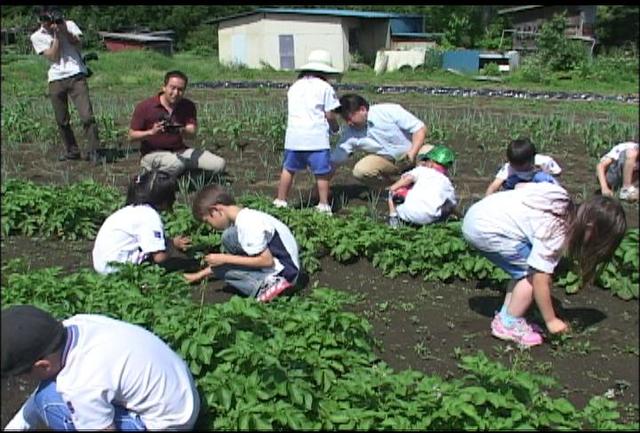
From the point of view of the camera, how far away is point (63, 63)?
7.25 m

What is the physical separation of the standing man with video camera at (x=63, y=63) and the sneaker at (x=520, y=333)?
16.9 feet

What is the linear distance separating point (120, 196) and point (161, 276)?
2029mm

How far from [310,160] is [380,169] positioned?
0.70 m

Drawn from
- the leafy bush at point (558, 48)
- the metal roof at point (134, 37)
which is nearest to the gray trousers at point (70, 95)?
the leafy bush at point (558, 48)

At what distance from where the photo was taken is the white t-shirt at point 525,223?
312cm

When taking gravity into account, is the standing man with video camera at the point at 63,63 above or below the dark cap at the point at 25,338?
above

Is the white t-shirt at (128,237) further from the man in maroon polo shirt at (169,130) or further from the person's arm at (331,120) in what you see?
the man in maroon polo shirt at (169,130)

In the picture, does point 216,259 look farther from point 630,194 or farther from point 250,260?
point 630,194

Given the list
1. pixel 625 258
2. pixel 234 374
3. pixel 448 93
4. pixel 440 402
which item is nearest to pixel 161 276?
pixel 234 374

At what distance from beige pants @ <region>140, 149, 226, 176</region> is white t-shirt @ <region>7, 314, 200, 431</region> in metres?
3.92

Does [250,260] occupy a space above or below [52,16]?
below

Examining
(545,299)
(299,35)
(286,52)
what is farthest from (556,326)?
(286,52)

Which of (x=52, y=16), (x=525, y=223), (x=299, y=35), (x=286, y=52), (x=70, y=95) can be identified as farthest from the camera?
(x=286, y=52)

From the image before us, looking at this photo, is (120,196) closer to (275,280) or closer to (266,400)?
(275,280)
